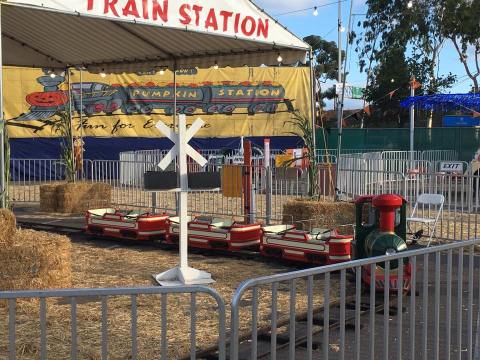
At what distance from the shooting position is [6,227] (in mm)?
6949

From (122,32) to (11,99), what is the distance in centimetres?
1403

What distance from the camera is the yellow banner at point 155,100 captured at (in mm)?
24641

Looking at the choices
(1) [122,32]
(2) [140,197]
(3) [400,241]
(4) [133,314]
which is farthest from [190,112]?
(4) [133,314]

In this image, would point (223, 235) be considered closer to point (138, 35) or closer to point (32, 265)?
point (32, 265)

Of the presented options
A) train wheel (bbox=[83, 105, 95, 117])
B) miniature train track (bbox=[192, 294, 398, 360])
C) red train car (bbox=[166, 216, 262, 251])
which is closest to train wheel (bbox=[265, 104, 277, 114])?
train wheel (bbox=[83, 105, 95, 117])

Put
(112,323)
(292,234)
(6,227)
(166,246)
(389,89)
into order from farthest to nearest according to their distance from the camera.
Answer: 1. (389,89)
2. (166,246)
3. (292,234)
4. (6,227)
5. (112,323)

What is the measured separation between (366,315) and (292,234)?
120 inches

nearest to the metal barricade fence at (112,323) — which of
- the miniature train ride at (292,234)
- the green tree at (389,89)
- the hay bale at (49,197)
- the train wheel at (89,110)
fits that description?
the miniature train ride at (292,234)

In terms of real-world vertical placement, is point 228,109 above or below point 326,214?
above

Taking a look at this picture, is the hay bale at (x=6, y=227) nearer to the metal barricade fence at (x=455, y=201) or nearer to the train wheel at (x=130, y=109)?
the metal barricade fence at (x=455, y=201)

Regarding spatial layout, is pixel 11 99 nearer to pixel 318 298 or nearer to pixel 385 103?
pixel 318 298

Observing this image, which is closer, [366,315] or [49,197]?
[366,315]

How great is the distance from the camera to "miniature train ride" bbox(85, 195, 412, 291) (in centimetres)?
732

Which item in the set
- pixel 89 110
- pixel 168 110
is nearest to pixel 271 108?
pixel 168 110
